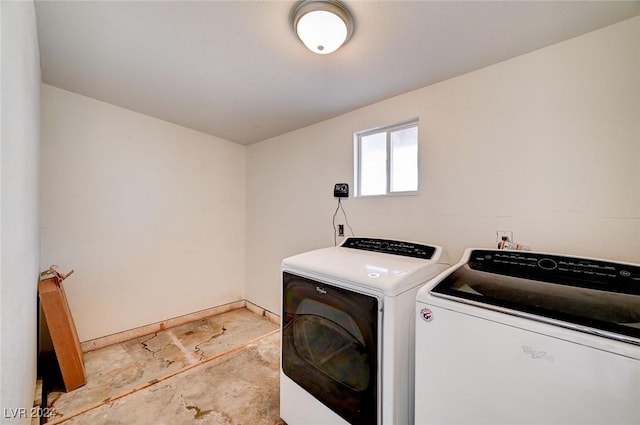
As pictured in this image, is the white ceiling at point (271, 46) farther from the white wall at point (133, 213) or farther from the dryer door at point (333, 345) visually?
the dryer door at point (333, 345)

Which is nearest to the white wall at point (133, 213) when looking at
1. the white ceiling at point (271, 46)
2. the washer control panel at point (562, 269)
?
the white ceiling at point (271, 46)

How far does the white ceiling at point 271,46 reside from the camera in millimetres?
1173

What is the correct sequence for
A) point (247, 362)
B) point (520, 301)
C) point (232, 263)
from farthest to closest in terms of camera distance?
point (232, 263) < point (247, 362) < point (520, 301)

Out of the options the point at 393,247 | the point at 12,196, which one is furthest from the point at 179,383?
the point at 393,247

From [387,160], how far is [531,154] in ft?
3.12

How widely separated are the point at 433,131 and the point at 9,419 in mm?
2509

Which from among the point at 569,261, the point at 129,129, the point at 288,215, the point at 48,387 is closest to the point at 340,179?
the point at 288,215

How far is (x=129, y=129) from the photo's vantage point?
2.42 m

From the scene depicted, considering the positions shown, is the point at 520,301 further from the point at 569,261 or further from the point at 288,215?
the point at 288,215

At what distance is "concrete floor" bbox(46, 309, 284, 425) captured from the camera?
1.54 metres

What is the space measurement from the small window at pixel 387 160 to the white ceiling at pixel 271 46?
0.96ft

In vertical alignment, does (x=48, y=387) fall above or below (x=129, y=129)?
below

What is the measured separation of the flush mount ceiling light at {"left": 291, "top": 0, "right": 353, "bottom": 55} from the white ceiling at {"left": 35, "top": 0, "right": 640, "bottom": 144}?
52 millimetres

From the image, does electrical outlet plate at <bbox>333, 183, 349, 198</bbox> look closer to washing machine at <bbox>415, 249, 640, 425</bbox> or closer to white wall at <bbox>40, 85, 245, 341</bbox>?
washing machine at <bbox>415, 249, 640, 425</bbox>
